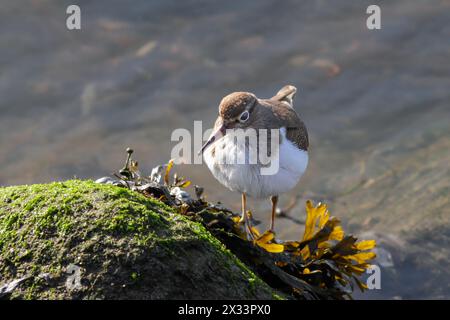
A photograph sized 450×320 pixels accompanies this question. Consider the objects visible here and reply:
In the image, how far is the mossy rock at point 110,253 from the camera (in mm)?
2922

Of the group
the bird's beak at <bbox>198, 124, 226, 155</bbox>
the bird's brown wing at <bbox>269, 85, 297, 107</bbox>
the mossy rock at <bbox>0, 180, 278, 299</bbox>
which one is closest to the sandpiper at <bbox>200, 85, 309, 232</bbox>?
the bird's beak at <bbox>198, 124, 226, 155</bbox>

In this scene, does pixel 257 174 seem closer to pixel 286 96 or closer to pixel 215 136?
pixel 215 136

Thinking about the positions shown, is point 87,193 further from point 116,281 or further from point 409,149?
point 409,149

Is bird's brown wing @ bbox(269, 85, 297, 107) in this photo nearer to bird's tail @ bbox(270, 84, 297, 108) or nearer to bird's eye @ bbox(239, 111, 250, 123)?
bird's tail @ bbox(270, 84, 297, 108)

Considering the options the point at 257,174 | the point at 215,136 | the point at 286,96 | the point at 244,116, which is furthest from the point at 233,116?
the point at 286,96

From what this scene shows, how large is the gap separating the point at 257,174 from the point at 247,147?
0.71 feet

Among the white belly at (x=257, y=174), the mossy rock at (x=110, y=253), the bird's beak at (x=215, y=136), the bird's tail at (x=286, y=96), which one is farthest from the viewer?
the bird's tail at (x=286, y=96)

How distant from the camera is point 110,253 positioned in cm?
297

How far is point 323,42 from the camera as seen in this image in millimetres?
9203

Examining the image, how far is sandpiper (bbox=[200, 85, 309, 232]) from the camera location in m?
4.42

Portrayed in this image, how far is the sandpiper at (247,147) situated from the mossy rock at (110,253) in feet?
3.71

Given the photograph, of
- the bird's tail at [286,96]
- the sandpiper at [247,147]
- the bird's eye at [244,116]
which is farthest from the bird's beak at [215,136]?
the bird's tail at [286,96]

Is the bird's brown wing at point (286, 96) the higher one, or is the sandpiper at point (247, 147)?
the bird's brown wing at point (286, 96)

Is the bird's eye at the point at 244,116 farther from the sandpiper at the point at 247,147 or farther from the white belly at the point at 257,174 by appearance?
the white belly at the point at 257,174
